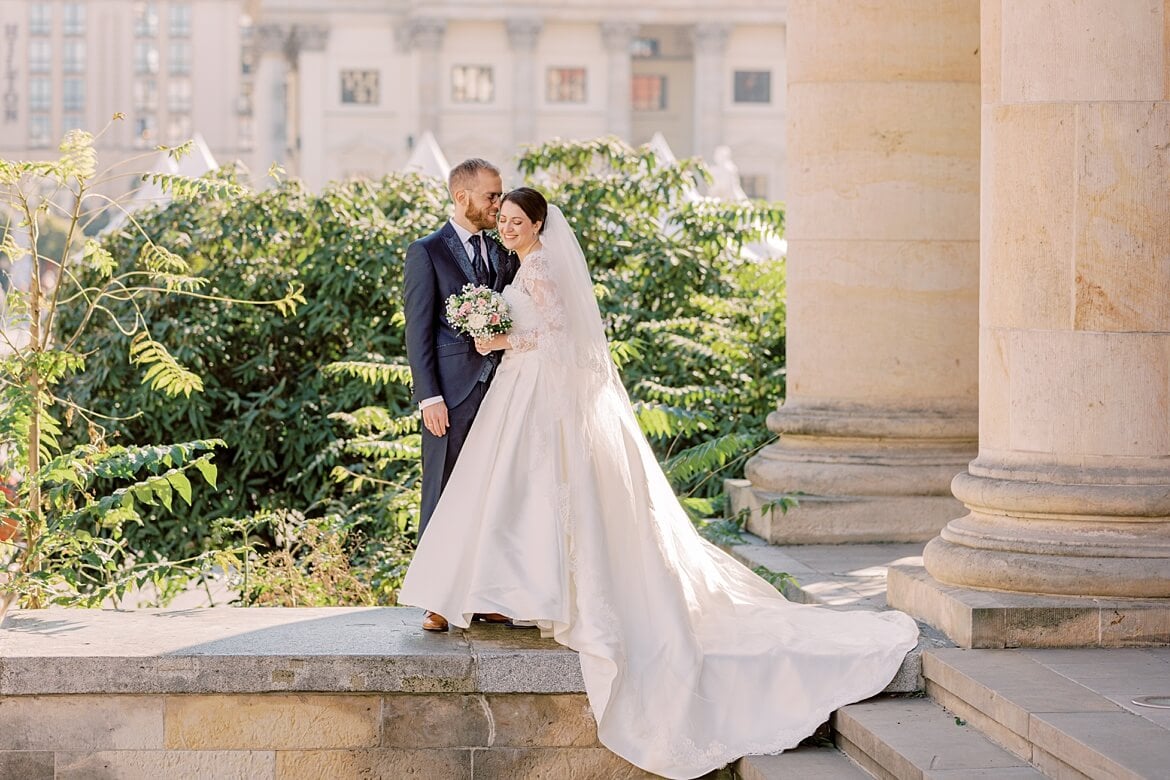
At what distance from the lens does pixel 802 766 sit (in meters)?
5.87

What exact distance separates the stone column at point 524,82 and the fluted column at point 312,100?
944 cm

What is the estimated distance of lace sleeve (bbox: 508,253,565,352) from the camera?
21.6ft

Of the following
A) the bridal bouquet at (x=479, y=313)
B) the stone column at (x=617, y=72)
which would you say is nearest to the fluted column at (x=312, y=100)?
the stone column at (x=617, y=72)

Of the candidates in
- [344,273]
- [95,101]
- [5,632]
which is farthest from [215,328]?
[95,101]

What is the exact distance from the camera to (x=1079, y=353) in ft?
20.7

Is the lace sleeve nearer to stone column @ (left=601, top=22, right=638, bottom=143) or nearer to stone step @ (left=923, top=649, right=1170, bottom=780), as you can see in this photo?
stone step @ (left=923, top=649, right=1170, bottom=780)

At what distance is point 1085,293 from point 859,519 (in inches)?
117

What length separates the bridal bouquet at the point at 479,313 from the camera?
6.44 m

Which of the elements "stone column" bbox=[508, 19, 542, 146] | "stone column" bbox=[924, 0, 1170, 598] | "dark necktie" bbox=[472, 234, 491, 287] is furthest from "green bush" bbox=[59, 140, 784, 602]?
"stone column" bbox=[508, 19, 542, 146]

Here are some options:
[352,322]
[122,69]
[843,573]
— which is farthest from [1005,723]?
[122,69]

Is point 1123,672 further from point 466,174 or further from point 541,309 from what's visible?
point 466,174

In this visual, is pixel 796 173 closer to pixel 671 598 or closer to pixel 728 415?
pixel 728 415

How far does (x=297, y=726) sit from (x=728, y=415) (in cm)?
604

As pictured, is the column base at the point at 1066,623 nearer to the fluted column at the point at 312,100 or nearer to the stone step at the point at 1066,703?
the stone step at the point at 1066,703
